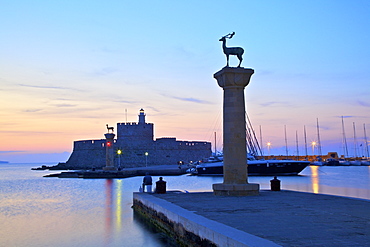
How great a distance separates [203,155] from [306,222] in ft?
202

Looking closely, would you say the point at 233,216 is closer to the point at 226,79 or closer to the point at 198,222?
the point at 198,222

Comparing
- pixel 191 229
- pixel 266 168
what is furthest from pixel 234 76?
pixel 266 168

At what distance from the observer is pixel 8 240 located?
36.6 ft

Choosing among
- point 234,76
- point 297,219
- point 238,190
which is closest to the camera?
point 297,219

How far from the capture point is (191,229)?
7.08m

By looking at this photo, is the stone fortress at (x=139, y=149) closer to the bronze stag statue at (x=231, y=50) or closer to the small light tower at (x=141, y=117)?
the small light tower at (x=141, y=117)

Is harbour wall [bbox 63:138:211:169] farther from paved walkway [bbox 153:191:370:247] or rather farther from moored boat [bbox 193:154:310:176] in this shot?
paved walkway [bbox 153:191:370:247]

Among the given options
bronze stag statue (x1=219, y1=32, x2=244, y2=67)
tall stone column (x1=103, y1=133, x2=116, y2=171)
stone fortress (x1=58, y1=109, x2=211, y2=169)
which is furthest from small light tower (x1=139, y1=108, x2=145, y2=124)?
bronze stag statue (x1=219, y1=32, x2=244, y2=67)

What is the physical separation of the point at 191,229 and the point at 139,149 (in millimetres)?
58464

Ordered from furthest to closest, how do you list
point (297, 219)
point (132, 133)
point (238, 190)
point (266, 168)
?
point (132, 133), point (266, 168), point (238, 190), point (297, 219)

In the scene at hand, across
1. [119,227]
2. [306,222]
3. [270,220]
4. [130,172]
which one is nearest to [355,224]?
[306,222]

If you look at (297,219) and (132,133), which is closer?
(297,219)

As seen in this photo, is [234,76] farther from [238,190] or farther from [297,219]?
[297,219]

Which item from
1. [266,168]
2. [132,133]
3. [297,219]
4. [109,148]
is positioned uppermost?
[132,133]
